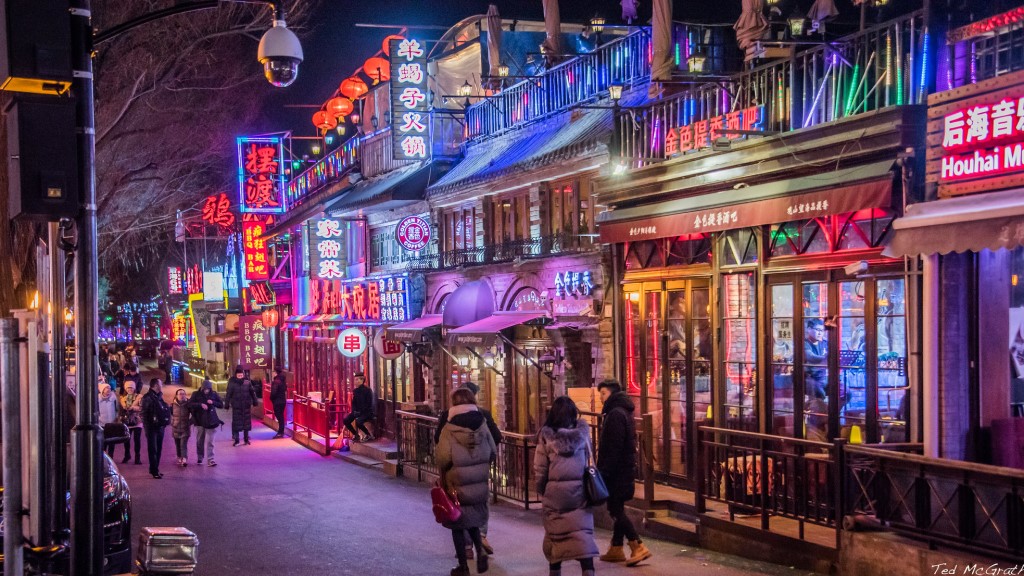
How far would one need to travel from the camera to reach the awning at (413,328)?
21875 mm

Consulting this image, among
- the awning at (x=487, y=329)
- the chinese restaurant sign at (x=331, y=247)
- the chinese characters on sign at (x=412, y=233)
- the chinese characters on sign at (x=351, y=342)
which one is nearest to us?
the awning at (x=487, y=329)

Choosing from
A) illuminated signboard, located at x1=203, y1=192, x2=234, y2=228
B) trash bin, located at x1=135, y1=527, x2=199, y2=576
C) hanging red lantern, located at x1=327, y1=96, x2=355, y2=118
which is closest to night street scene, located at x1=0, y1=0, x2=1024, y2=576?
trash bin, located at x1=135, y1=527, x2=199, y2=576

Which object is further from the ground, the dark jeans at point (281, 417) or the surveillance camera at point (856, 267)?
the surveillance camera at point (856, 267)

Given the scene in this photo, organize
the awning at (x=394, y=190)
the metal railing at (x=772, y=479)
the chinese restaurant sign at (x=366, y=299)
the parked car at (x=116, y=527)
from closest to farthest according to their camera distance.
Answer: the parked car at (x=116, y=527) < the metal railing at (x=772, y=479) < the awning at (x=394, y=190) < the chinese restaurant sign at (x=366, y=299)

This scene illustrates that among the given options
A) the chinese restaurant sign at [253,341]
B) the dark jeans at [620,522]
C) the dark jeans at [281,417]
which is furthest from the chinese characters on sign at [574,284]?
the chinese restaurant sign at [253,341]

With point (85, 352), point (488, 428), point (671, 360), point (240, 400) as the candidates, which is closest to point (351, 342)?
point (240, 400)

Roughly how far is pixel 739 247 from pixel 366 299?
14.9 metres

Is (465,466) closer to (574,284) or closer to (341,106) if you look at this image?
(574,284)

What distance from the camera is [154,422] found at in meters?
21.2

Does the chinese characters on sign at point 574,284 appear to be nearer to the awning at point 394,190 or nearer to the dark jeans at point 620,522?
the dark jeans at point 620,522

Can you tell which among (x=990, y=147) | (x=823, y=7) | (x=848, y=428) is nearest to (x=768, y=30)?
(x=823, y=7)

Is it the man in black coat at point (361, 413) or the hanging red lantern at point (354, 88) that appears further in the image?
the hanging red lantern at point (354, 88)

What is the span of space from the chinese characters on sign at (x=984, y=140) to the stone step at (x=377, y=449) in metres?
14.2

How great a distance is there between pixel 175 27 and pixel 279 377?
13327mm
